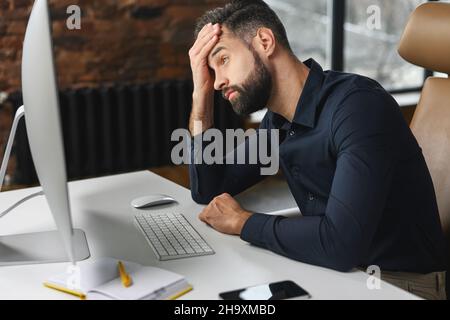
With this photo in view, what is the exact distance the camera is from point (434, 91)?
189 centimetres

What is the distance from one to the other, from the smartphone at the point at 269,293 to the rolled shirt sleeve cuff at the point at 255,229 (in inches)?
7.9

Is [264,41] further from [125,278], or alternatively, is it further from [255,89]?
[125,278]

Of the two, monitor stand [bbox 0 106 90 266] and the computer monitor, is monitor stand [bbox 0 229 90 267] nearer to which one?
monitor stand [bbox 0 106 90 266]

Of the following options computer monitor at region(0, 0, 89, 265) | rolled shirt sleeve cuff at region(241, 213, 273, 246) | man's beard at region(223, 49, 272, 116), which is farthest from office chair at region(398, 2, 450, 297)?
computer monitor at region(0, 0, 89, 265)

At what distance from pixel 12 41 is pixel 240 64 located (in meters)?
2.26

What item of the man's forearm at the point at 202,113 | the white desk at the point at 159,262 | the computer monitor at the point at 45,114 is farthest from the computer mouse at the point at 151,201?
the computer monitor at the point at 45,114

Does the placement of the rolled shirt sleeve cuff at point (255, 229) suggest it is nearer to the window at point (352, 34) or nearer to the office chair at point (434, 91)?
the office chair at point (434, 91)

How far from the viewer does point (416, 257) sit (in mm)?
1555

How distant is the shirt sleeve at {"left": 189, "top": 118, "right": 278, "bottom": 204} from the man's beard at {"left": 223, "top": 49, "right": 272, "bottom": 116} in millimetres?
189

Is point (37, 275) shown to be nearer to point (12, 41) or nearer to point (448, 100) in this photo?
point (448, 100)

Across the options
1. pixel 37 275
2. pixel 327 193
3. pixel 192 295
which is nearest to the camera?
pixel 192 295

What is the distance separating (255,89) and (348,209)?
42 centimetres

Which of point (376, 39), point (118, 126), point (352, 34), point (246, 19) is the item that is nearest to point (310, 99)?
point (246, 19)

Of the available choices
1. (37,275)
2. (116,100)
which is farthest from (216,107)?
(37,275)
